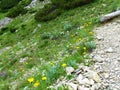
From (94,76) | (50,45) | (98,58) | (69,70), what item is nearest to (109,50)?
(98,58)

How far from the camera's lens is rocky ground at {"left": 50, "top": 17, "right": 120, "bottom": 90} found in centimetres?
765

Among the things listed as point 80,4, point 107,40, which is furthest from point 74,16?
point 107,40

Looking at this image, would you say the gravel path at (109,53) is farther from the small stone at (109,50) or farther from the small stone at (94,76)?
the small stone at (94,76)

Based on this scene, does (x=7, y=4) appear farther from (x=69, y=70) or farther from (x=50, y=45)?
(x=69, y=70)

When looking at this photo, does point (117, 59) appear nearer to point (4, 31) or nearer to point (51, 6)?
point (51, 6)

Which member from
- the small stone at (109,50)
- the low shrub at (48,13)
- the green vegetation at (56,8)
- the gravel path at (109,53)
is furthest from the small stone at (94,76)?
the low shrub at (48,13)

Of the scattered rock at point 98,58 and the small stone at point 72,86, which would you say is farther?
the scattered rock at point 98,58

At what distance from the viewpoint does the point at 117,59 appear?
9039 millimetres

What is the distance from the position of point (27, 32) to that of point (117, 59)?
12.4 meters

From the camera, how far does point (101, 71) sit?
836 centimetres

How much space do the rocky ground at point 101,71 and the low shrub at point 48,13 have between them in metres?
9.41

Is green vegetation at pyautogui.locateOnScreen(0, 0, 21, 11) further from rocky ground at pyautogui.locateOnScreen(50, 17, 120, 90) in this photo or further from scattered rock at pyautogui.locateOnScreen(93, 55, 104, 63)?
scattered rock at pyautogui.locateOnScreen(93, 55, 104, 63)

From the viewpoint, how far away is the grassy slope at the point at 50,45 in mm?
9781

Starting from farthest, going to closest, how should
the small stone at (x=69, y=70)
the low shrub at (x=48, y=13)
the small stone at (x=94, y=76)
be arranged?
the low shrub at (x=48, y=13)
the small stone at (x=69, y=70)
the small stone at (x=94, y=76)
